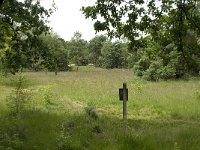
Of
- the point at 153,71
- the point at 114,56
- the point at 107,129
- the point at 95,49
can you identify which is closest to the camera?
the point at 107,129

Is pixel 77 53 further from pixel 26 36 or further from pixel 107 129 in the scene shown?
pixel 107 129

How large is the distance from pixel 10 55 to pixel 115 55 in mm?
77392

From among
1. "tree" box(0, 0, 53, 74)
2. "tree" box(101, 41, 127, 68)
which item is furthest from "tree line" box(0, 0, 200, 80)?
"tree" box(101, 41, 127, 68)

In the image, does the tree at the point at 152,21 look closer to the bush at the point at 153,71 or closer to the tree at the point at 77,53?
the bush at the point at 153,71

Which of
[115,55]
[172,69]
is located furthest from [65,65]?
[172,69]

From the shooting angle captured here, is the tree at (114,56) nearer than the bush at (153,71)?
No

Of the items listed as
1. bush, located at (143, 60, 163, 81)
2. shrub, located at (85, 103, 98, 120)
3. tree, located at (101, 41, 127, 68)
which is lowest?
shrub, located at (85, 103, 98, 120)

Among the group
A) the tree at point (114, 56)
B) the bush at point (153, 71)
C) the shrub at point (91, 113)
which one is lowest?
the shrub at point (91, 113)

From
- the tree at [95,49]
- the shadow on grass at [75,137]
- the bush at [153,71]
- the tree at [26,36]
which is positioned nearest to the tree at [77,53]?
the tree at [95,49]

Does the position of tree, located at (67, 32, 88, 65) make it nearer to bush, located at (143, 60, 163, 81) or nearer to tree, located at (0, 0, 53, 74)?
bush, located at (143, 60, 163, 81)

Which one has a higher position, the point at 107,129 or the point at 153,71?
the point at 153,71

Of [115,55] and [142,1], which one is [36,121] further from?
[115,55]

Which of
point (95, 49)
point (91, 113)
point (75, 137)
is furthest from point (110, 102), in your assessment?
point (95, 49)

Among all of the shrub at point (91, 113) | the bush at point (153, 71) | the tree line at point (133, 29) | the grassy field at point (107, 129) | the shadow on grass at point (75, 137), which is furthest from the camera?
the bush at point (153, 71)
